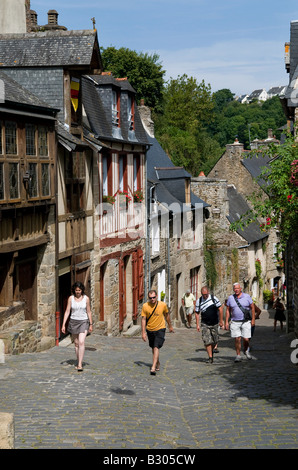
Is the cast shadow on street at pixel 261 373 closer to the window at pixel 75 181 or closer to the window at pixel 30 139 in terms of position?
the window at pixel 75 181

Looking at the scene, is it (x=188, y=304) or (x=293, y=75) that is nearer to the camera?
(x=293, y=75)

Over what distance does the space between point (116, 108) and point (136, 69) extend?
3078 centimetres

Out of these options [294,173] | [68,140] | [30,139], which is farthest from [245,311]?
[68,140]

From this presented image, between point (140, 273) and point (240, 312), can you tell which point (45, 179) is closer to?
point (240, 312)

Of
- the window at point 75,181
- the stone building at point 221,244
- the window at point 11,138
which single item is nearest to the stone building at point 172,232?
the stone building at point 221,244

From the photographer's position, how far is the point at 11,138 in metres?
12.6

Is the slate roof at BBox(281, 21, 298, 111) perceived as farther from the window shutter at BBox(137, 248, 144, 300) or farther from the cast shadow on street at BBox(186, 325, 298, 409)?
the window shutter at BBox(137, 248, 144, 300)

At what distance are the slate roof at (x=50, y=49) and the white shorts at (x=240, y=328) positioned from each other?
21.4 feet

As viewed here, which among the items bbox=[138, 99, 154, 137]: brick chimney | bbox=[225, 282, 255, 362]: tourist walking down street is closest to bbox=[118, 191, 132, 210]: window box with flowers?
bbox=[225, 282, 255, 362]: tourist walking down street

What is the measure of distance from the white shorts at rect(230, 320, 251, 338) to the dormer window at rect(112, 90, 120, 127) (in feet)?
30.4

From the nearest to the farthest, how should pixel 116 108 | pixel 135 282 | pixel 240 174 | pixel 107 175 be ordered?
pixel 107 175 < pixel 116 108 < pixel 135 282 < pixel 240 174

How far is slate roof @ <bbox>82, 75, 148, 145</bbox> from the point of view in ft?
61.9

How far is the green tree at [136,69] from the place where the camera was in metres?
50.9
